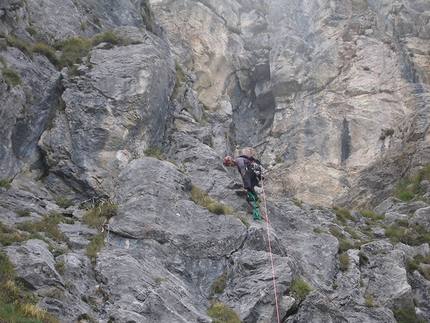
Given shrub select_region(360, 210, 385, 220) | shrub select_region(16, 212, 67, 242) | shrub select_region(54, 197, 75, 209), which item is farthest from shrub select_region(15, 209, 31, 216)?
shrub select_region(360, 210, 385, 220)

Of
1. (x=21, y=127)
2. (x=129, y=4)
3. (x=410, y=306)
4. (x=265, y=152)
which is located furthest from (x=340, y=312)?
(x=129, y=4)

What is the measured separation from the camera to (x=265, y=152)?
3253cm

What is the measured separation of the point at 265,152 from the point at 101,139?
16.5 m

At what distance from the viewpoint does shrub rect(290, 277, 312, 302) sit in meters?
12.0

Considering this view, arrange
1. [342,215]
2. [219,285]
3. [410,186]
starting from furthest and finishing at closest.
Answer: [410,186]
[342,215]
[219,285]

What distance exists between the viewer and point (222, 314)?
1112 centimetres

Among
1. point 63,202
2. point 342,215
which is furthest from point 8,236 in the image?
point 342,215

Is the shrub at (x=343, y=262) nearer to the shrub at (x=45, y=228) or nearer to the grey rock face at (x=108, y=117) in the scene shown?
the grey rock face at (x=108, y=117)

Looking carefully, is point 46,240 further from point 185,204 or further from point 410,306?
point 410,306

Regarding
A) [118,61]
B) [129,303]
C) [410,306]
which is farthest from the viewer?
[118,61]

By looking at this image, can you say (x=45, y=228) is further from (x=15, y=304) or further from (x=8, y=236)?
(x=15, y=304)

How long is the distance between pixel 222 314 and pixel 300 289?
7.93 ft

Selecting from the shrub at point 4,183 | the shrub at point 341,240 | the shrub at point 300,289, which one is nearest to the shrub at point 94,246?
the shrub at point 4,183

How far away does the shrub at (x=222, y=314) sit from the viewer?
1088 cm
